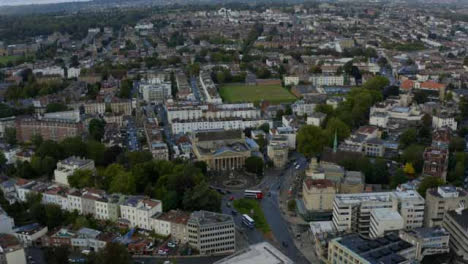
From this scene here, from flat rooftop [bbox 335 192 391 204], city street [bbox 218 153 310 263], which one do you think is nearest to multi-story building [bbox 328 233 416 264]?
city street [bbox 218 153 310 263]

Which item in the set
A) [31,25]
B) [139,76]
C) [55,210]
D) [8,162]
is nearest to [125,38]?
[31,25]

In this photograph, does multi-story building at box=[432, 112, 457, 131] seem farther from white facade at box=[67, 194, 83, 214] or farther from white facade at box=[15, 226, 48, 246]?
white facade at box=[15, 226, 48, 246]

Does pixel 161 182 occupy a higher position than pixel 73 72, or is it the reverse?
pixel 73 72

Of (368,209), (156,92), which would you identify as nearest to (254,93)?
(156,92)

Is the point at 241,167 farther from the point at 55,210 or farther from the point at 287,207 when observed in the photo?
the point at 55,210

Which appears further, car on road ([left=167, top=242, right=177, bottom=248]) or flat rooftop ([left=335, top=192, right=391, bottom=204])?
flat rooftop ([left=335, top=192, right=391, bottom=204])

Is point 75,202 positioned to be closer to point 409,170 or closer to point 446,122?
point 409,170

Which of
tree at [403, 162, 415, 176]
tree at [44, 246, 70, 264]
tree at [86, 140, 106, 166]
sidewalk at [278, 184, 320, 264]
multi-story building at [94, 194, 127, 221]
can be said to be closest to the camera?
tree at [44, 246, 70, 264]
